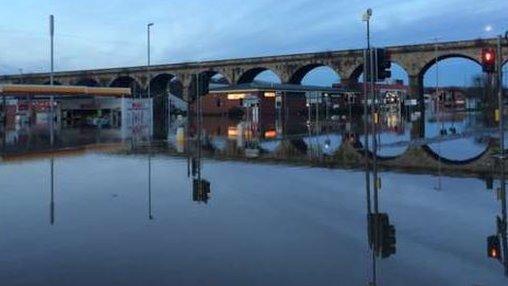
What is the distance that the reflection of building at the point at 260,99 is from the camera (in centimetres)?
9756

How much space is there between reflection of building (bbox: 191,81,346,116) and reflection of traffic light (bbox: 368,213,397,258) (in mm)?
81805

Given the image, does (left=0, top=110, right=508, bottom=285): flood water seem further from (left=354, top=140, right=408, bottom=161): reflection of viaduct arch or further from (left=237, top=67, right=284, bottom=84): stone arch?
→ (left=237, top=67, right=284, bottom=84): stone arch

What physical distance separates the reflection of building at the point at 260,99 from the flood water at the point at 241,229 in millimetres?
75908

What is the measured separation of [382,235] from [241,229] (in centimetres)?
238

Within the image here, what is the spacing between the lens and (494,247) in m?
9.95

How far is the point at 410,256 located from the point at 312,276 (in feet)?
6.04

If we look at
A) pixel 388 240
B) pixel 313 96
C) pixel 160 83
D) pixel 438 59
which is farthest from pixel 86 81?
pixel 388 240

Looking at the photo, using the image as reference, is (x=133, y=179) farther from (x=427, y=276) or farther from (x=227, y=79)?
(x=227, y=79)

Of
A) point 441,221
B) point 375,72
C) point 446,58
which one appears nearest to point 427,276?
point 441,221

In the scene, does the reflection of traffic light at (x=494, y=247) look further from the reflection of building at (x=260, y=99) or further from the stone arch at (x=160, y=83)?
the stone arch at (x=160, y=83)

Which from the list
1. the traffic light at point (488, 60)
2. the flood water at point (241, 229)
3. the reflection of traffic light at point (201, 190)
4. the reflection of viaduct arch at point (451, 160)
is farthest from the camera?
the reflection of viaduct arch at point (451, 160)

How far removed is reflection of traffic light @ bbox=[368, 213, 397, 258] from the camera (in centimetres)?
991

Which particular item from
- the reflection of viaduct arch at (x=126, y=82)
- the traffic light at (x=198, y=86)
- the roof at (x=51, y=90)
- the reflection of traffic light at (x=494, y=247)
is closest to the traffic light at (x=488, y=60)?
the traffic light at (x=198, y=86)

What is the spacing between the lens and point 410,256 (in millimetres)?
9586
